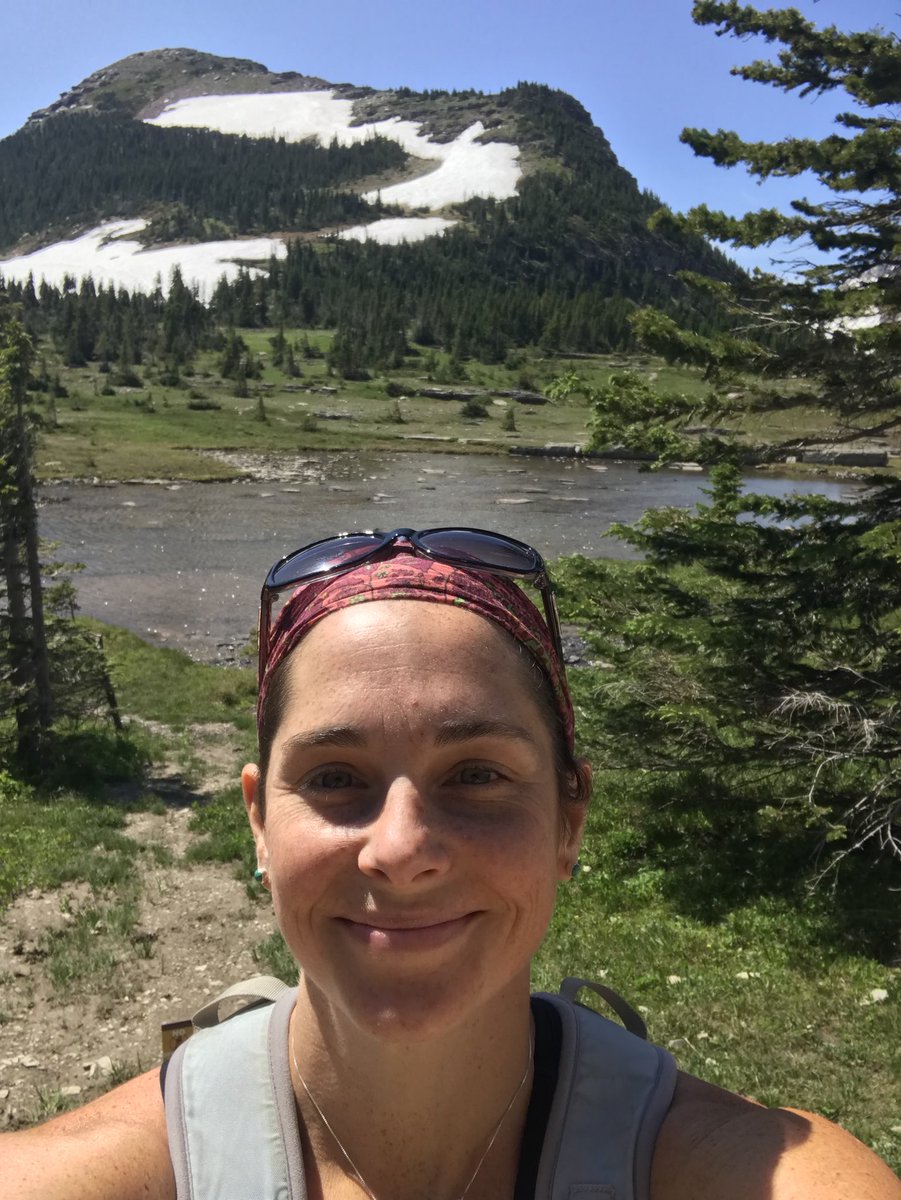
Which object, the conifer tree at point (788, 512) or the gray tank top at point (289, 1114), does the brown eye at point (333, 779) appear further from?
the conifer tree at point (788, 512)

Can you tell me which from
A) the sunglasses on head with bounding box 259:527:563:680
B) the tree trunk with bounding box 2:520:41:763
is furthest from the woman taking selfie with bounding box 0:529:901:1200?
the tree trunk with bounding box 2:520:41:763

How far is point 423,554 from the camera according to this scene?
213 cm

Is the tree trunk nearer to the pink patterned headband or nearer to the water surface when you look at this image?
the water surface

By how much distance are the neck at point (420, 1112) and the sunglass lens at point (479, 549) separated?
0.92 metres

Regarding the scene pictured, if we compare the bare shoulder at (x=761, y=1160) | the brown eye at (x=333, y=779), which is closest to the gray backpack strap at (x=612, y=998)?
the bare shoulder at (x=761, y=1160)

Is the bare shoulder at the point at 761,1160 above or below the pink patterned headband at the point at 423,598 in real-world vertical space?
below

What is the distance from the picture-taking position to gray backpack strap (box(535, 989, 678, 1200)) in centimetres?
167

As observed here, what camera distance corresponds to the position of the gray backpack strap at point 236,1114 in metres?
1.72

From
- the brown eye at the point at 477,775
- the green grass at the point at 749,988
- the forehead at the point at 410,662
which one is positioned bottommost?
the green grass at the point at 749,988

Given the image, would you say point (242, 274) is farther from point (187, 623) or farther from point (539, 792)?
point (539, 792)

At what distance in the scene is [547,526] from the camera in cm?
4656

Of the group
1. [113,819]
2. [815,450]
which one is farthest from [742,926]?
[113,819]

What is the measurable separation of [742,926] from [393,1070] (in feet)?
26.5

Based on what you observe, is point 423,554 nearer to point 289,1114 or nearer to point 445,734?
point 445,734
